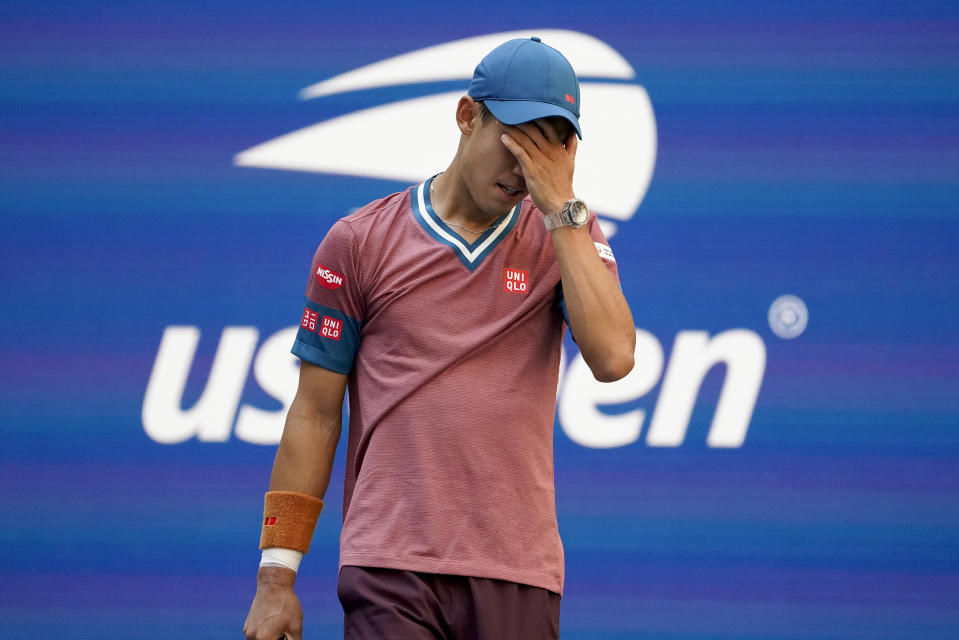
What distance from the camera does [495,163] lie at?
76.9 inches

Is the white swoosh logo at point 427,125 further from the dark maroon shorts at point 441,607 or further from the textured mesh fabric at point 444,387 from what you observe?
the dark maroon shorts at point 441,607

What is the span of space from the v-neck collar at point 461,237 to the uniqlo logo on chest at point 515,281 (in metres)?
0.05

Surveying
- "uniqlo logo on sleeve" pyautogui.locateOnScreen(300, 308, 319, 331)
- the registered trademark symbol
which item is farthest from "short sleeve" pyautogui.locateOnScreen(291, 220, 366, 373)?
the registered trademark symbol

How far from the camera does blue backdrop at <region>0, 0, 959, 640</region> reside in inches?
139

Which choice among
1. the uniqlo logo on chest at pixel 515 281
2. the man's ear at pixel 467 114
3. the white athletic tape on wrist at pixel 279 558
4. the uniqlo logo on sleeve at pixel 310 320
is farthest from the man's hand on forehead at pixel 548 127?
the white athletic tape on wrist at pixel 279 558

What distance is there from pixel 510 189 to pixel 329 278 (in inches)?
14.0

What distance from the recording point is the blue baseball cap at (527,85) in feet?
6.23

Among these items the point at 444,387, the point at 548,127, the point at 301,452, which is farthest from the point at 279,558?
the point at 548,127

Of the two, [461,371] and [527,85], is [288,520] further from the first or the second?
[527,85]

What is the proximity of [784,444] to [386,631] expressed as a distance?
6.59 ft

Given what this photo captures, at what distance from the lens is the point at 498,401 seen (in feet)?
6.25

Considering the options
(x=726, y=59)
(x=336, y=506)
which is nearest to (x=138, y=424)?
(x=336, y=506)

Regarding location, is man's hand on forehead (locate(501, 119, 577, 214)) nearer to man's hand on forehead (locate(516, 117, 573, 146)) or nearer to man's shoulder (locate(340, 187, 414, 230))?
man's hand on forehead (locate(516, 117, 573, 146))

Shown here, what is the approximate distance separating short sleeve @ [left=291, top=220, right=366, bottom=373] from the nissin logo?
1.59m
